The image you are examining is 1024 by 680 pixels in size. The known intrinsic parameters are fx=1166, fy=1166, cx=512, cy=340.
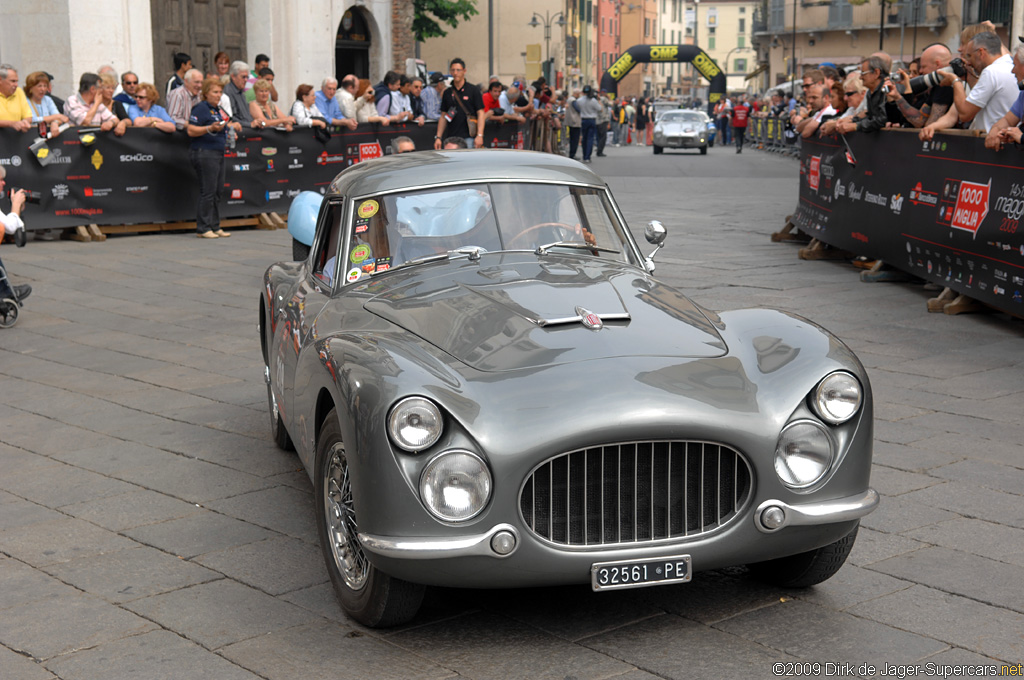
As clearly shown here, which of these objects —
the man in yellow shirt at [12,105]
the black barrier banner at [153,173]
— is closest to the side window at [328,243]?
the black barrier banner at [153,173]

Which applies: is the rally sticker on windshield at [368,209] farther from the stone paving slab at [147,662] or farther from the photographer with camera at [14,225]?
the photographer with camera at [14,225]

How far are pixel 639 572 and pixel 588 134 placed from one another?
27.5 meters

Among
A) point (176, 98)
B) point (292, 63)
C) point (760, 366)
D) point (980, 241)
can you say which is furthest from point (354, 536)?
point (292, 63)

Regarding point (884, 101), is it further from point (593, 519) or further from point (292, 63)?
point (292, 63)

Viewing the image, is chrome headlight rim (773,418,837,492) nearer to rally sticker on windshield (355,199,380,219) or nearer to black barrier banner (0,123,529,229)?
rally sticker on windshield (355,199,380,219)

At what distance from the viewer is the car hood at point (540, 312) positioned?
12.5 ft

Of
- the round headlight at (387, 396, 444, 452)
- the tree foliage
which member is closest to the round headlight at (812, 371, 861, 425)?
the round headlight at (387, 396, 444, 452)

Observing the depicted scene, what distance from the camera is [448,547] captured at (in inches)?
132

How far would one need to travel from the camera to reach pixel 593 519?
3.46 meters

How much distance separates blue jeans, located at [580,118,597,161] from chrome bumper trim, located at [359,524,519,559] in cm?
2742

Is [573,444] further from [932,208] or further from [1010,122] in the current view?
[932,208]

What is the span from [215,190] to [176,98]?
1.60 m

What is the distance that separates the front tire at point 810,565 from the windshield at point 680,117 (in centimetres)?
3579

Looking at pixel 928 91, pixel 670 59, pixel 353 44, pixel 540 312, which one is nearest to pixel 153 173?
pixel 928 91
